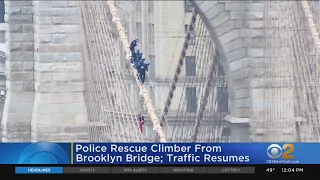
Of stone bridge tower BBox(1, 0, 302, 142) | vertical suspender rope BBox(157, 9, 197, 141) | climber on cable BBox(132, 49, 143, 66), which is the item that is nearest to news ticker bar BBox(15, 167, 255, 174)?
stone bridge tower BBox(1, 0, 302, 142)

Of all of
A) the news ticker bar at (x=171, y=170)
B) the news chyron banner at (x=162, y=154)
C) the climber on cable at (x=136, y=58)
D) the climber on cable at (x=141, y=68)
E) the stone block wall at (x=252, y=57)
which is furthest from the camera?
the stone block wall at (x=252, y=57)

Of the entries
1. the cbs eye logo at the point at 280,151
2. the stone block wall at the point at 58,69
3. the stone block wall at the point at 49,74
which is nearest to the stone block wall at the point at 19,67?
the stone block wall at the point at 49,74

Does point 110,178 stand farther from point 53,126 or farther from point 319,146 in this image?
point 53,126

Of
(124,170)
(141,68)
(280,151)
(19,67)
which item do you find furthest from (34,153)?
(141,68)

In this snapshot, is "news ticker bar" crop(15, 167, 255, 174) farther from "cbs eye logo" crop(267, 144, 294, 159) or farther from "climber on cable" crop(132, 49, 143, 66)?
"climber on cable" crop(132, 49, 143, 66)

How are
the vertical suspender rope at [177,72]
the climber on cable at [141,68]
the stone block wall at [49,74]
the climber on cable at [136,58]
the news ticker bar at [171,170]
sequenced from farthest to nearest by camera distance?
the vertical suspender rope at [177,72] < the climber on cable at [136,58] < the climber on cable at [141,68] < the stone block wall at [49,74] < the news ticker bar at [171,170]

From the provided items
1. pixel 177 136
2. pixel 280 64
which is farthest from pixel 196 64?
pixel 280 64

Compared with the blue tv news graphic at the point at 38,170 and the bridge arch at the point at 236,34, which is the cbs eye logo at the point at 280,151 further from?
the bridge arch at the point at 236,34

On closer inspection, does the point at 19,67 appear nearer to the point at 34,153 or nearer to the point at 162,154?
the point at 34,153
